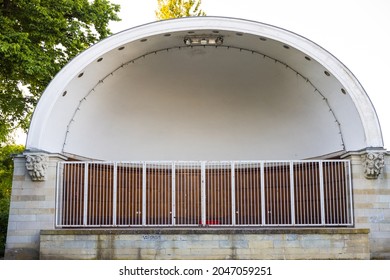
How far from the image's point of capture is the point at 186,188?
52.7ft

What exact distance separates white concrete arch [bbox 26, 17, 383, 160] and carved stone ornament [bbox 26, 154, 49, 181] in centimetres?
26

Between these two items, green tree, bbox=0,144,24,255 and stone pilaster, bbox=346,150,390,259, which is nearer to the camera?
stone pilaster, bbox=346,150,390,259

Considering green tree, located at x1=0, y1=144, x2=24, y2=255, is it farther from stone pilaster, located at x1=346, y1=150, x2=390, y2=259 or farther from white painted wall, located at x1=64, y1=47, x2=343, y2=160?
stone pilaster, located at x1=346, y1=150, x2=390, y2=259

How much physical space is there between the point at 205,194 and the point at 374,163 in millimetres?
4898

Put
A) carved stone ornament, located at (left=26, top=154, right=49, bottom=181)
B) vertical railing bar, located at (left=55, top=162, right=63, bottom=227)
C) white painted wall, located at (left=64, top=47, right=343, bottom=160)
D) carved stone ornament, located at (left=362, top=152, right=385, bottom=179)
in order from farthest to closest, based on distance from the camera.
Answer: white painted wall, located at (left=64, top=47, right=343, bottom=160) → vertical railing bar, located at (left=55, top=162, right=63, bottom=227) → carved stone ornament, located at (left=26, top=154, right=49, bottom=181) → carved stone ornament, located at (left=362, top=152, right=385, bottom=179)

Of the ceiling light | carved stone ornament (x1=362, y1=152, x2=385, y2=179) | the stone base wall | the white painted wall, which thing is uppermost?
the ceiling light

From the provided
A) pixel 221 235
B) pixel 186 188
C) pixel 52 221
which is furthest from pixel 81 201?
pixel 221 235

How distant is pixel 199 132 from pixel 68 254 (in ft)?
22.2

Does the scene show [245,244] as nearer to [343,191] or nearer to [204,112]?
[343,191]

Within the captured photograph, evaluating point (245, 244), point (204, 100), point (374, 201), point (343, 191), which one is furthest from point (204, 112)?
point (374, 201)

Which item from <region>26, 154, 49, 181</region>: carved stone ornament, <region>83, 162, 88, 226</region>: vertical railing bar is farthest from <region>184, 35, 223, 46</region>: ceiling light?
<region>26, 154, 49, 181</region>: carved stone ornament

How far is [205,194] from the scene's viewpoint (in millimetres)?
16031

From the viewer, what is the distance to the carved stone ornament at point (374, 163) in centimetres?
1429

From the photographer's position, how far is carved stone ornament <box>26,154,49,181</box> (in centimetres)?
1452
